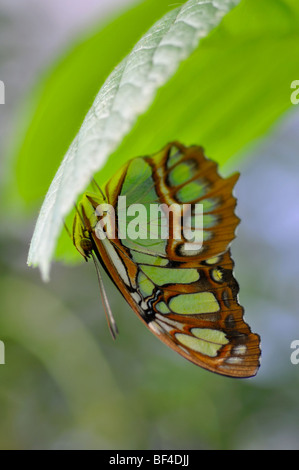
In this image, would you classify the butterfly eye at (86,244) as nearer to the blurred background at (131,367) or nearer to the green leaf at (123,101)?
the green leaf at (123,101)

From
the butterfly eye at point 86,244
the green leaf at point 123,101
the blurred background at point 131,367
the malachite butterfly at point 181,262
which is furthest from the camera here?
the blurred background at point 131,367

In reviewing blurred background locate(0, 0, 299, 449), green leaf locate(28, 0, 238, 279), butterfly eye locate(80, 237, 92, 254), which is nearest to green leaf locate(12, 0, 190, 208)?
butterfly eye locate(80, 237, 92, 254)

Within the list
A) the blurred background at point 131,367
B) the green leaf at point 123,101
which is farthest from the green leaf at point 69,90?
the blurred background at point 131,367

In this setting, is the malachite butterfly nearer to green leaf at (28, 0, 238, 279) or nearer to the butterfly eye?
the butterfly eye

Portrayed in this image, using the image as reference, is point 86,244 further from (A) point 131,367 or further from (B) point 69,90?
(A) point 131,367

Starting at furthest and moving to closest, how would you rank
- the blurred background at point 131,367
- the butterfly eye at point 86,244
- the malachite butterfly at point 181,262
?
the blurred background at point 131,367 < the butterfly eye at point 86,244 < the malachite butterfly at point 181,262
